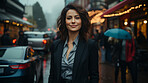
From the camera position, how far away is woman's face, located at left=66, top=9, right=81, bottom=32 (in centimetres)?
246

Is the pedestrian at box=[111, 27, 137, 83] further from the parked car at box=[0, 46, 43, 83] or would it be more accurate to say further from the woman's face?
the woman's face

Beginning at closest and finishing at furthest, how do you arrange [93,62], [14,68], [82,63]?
[82,63]
[93,62]
[14,68]

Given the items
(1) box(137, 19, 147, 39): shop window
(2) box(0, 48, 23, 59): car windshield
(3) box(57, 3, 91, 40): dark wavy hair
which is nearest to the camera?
(3) box(57, 3, 91, 40): dark wavy hair

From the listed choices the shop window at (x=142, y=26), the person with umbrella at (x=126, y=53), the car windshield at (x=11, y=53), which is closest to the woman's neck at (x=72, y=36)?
the car windshield at (x=11, y=53)

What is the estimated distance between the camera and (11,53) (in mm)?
5164

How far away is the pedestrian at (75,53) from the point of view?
232 cm

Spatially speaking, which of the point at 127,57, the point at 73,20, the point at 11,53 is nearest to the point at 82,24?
the point at 73,20

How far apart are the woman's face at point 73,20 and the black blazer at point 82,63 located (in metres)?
0.20

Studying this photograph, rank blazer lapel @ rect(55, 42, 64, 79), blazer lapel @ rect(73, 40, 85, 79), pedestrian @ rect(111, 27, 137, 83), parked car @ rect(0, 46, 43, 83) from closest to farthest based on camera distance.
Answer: blazer lapel @ rect(73, 40, 85, 79)
blazer lapel @ rect(55, 42, 64, 79)
parked car @ rect(0, 46, 43, 83)
pedestrian @ rect(111, 27, 137, 83)

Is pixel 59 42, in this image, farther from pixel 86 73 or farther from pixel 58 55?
pixel 86 73

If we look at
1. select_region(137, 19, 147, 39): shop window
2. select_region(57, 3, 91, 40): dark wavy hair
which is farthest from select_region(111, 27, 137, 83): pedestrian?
select_region(137, 19, 147, 39): shop window

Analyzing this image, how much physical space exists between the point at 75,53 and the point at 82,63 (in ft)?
0.56

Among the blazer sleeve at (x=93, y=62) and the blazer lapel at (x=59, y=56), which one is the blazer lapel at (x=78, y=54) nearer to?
the blazer sleeve at (x=93, y=62)

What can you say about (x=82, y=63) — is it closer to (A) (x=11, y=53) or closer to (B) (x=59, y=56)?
(B) (x=59, y=56)
